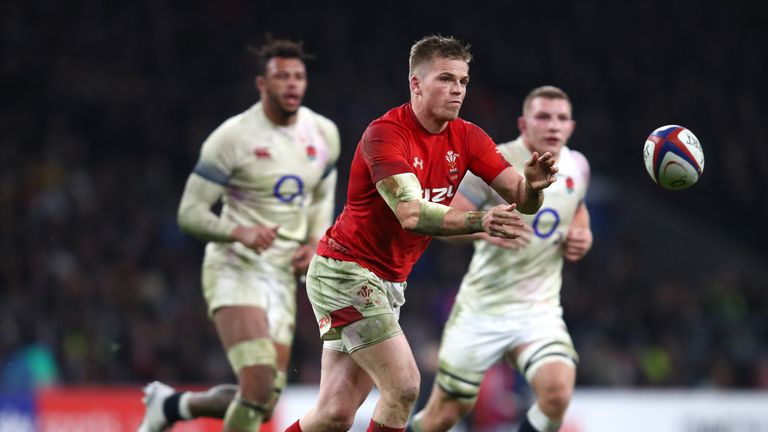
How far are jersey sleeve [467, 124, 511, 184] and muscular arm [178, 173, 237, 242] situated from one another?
214 cm

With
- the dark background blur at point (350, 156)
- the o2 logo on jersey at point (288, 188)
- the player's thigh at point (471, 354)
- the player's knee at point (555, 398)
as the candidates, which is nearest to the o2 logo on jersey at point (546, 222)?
the player's thigh at point (471, 354)

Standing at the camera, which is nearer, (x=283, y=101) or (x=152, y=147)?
(x=283, y=101)

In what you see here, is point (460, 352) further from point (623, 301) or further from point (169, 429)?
point (623, 301)

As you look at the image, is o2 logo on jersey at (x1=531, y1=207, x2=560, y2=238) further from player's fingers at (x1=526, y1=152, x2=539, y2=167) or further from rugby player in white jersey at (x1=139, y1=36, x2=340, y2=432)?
player's fingers at (x1=526, y1=152, x2=539, y2=167)

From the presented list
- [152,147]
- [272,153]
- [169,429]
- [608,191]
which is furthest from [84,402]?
[608,191]

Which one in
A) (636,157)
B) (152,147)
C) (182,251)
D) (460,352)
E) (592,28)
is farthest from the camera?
(592,28)

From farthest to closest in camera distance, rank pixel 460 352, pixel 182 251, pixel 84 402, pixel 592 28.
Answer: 1. pixel 592 28
2. pixel 182 251
3. pixel 84 402
4. pixel 460 352

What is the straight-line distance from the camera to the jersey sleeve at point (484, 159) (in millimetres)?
6219

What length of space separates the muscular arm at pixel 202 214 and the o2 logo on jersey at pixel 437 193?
2.04m

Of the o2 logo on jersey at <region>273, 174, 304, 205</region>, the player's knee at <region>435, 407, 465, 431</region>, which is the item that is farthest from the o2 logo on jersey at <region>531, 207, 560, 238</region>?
the o2 logo on jersey at <region>273, 174, 304, 205</region>

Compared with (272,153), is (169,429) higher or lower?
lower

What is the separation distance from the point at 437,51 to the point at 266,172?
2455 mm

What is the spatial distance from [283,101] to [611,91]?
13.9 m

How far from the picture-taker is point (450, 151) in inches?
243
